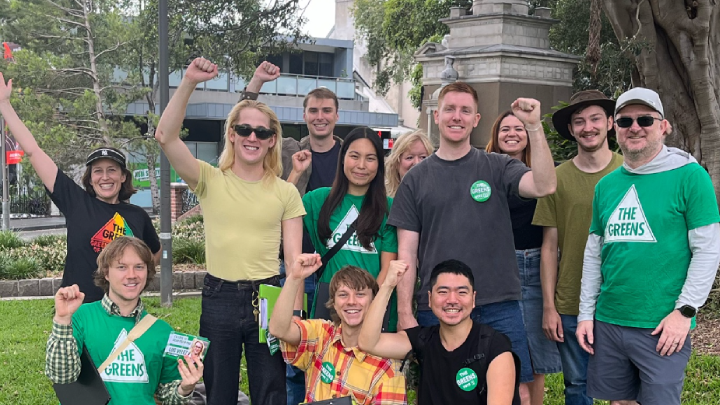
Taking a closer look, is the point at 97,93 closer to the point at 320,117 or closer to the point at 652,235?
the point at 320,117

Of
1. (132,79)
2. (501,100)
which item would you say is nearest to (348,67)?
(132,79)

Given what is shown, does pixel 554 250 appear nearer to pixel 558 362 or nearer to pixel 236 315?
pixel 558 362

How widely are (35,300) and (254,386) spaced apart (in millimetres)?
7517

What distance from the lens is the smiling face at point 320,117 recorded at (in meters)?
5.07

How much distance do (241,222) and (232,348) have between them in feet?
2.20

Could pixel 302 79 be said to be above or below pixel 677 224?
above

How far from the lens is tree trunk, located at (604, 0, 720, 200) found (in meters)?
9.28

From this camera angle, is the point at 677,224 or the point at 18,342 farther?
the point at 18,342

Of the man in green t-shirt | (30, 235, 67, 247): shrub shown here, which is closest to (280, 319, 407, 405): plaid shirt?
the man in green t-shirt

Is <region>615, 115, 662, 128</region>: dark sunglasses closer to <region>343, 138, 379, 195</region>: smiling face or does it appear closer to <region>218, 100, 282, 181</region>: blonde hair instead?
<region>343, 138, 379, 195</region>: smiling face

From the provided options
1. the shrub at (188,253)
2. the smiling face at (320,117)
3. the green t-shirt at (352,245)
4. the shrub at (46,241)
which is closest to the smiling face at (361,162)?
the green t-shirt at (352,245)

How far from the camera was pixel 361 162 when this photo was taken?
4.14 meters

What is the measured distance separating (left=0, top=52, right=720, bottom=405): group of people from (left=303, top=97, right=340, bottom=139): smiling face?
2.75 feet

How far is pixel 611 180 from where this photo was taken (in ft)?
12.1
